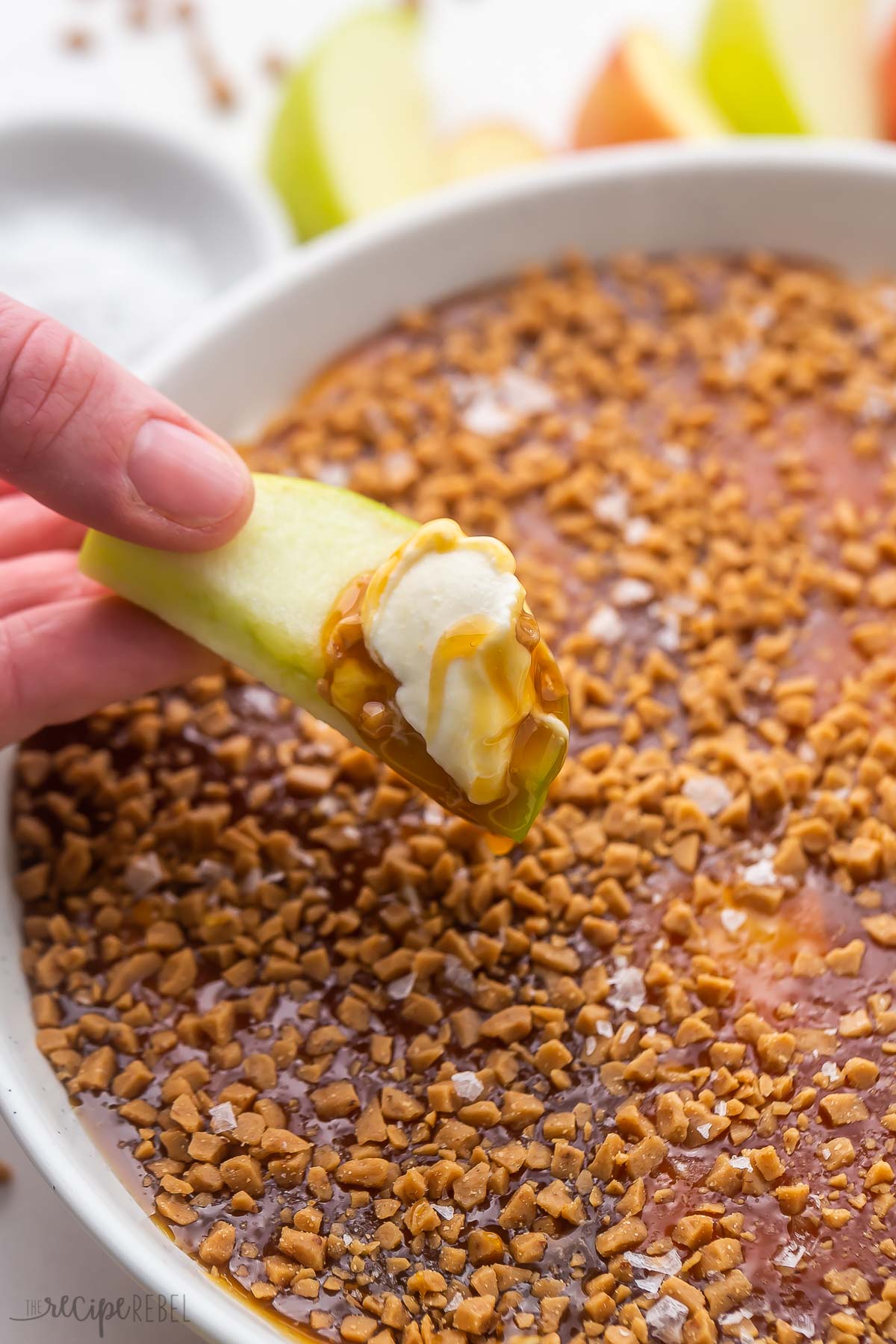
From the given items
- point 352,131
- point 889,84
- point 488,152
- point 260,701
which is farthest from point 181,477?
point 889,84

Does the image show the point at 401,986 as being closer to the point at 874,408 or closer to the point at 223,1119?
the point at 223,1119

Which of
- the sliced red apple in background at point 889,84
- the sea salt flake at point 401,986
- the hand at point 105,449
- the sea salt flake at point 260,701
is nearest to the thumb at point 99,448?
the hand at point 105,449

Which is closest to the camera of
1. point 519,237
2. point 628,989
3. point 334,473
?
point 628,989

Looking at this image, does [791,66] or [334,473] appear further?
[791,66]

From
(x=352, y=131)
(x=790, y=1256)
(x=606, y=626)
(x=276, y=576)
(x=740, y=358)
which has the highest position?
(x=352, y=131)

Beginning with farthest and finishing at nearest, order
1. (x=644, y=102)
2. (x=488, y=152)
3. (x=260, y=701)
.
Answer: (x=488, y=152) → (x=644, y=102) → (x=260, y=701)

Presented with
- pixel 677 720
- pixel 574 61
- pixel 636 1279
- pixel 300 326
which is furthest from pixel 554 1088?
pixel 574 61
